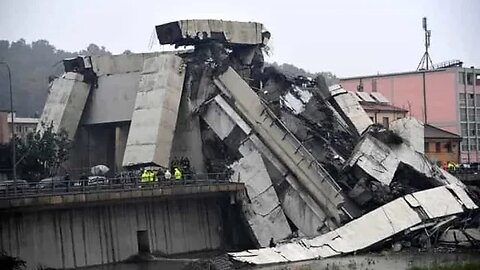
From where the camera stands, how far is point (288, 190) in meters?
37.0

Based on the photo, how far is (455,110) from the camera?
68.6 m

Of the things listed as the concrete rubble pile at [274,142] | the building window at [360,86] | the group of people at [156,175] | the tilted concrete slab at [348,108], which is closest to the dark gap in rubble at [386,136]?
the concrete rubble pile at [274,142]

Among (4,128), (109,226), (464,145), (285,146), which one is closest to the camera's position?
(109,226)

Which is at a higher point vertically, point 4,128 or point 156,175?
point 4,128

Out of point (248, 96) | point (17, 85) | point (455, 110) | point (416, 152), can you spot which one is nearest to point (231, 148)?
point (248, 96)

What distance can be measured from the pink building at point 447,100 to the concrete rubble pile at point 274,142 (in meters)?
26.2

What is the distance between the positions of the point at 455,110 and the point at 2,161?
4325cm

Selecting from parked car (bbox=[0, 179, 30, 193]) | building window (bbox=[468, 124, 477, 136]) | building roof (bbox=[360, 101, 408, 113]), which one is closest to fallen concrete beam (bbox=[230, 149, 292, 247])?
parked car (bbox=[0, 179, 30, 193])

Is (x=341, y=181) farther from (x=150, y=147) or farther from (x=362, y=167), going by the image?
(x=150, y=147)

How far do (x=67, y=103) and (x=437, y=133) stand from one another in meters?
34.2

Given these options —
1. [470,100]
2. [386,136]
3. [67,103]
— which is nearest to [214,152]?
[386,136]

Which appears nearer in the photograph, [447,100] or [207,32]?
[207,32]

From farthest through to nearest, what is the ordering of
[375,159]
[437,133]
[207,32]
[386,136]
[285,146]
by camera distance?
[437,133]
[207,32]
[386,136]
[375,159]
[285,146]

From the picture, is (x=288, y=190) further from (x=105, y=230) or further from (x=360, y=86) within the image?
(x=360, y=86)
